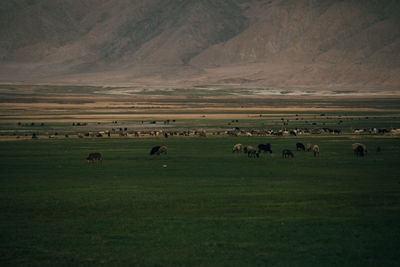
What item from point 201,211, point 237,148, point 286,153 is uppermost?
point 237,148

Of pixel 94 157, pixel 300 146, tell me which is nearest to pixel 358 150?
pixel 300 146

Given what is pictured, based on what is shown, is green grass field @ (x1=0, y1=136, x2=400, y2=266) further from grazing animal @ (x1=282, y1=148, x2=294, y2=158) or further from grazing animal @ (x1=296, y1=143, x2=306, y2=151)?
grazing animal @ (x1=296, y1=143, x2=306, y2=151)

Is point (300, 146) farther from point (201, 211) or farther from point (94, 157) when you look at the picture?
point (201, 211)

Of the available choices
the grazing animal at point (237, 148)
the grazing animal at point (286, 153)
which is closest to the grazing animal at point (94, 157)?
the grazing animal at point (237, 148)

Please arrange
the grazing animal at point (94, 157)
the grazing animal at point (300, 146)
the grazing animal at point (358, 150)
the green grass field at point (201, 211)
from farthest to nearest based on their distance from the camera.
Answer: the grazing animal at point (300, 146) → the grazing animal at point (358, 150) → the grazing animal at point (94, 157) → the green grass field at point (201, 211)

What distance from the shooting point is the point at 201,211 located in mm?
17578

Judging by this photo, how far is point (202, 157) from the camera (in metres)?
32.7

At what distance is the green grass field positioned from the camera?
13.3 metres

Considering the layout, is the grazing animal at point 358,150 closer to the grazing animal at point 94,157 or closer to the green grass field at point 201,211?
the green grass field at point 201,211

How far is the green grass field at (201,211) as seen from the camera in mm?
13258

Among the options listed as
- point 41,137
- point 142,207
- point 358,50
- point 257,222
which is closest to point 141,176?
point 142,207

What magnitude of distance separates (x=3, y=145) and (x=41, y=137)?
22.2 ft

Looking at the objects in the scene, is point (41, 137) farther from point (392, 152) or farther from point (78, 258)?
point (78, 258)

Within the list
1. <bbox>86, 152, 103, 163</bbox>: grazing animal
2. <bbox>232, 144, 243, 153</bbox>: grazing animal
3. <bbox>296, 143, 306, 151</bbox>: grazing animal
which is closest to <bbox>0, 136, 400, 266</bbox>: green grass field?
<bbox>86, 152, 103, 163</bbox>: grazing animal
